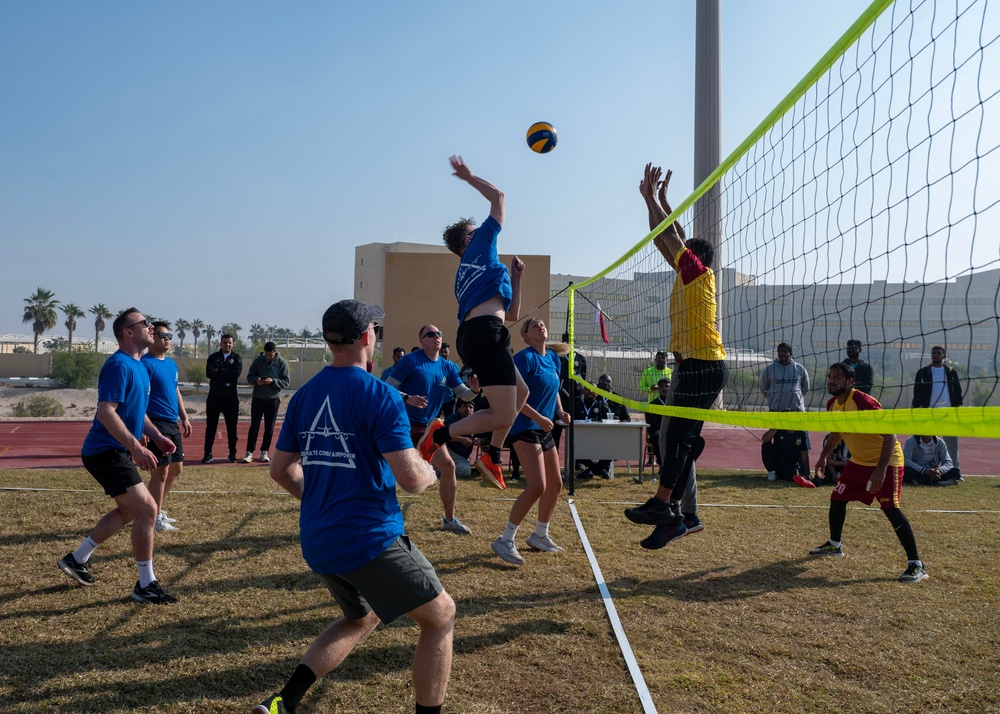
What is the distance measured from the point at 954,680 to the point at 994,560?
3039 mm

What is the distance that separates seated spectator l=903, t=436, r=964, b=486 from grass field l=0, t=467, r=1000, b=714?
3.85m

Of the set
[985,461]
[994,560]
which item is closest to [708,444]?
[985,461]

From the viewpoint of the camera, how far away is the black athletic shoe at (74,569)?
191 inches

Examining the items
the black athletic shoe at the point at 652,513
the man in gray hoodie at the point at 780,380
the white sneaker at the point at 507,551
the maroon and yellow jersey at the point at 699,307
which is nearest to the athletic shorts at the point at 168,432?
the white sneaker at the point at 507,551

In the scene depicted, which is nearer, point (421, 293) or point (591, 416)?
point (591, 416)

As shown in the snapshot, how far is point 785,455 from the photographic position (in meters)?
11.1

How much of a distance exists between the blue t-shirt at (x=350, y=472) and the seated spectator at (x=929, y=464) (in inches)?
411

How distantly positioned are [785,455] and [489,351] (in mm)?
7937

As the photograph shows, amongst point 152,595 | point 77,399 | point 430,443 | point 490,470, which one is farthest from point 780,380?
point 77,399

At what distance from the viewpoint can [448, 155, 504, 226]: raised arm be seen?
4578 mm

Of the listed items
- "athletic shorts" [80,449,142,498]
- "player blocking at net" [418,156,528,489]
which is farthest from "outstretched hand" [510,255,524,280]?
"athletic shorts" [80,449,142,498]

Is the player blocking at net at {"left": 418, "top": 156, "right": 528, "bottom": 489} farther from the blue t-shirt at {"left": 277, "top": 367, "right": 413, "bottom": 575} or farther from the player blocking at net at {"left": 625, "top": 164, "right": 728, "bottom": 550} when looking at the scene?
the blue t-shirt at {"left": 277, "top": 367, "right": 413, "bottom": 575}

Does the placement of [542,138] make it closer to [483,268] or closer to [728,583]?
[483,268]

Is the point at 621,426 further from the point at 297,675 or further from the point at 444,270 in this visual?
the point at 444,270
